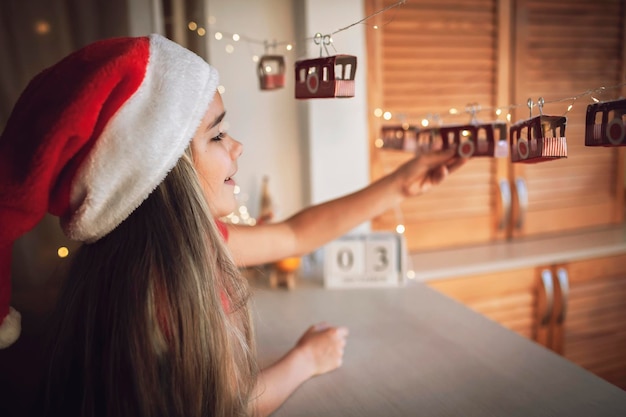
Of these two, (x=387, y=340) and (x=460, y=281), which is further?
(x=460, y=281)

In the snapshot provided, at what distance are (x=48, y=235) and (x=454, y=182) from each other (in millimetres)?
1298

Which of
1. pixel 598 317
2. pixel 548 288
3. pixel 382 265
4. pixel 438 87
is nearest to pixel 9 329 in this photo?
pixel 382 265

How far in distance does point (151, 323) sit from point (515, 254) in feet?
4.66

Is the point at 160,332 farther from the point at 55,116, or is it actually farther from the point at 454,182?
the point at 454,182

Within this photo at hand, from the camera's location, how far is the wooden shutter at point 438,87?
1.70 m

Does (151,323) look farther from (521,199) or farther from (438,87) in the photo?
(521,199)

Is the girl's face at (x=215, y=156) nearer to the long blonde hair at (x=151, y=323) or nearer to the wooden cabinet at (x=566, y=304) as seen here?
the long blonde hair at (x=151, y=323)

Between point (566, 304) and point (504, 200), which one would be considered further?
point (504, 200)

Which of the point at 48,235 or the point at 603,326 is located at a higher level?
the point at 48,235

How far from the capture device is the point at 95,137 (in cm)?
64

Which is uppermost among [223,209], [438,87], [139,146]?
[438,87]

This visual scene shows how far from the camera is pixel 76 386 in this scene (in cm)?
70

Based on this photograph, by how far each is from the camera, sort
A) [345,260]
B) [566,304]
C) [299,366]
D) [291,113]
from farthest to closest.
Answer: [566,304]
[291,113]
[345,260]
[299,366]

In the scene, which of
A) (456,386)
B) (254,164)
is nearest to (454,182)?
(254,164)
